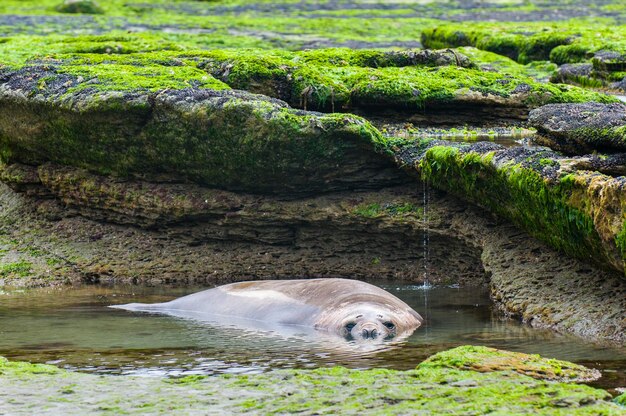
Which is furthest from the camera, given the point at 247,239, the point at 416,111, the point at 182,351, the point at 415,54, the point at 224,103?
the point at 415,54

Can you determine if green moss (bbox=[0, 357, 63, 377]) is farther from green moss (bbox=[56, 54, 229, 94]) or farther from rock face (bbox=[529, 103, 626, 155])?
green moss (bbox=[56, 54, 229, 94])

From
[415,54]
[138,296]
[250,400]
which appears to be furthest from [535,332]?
[415,54]

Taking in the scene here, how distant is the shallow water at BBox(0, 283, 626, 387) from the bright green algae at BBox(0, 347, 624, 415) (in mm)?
627

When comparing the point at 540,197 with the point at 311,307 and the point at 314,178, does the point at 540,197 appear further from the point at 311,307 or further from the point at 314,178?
the point at 314,178

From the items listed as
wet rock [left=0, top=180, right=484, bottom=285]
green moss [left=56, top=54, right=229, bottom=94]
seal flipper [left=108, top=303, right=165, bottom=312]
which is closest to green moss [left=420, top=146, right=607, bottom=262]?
wet rock [left=0, top=180, right=484, bottom=285]

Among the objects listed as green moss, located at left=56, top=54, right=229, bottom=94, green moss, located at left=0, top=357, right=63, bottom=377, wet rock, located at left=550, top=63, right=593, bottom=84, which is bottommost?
green moss, located at left=0, top=357, right=63, bottom=377

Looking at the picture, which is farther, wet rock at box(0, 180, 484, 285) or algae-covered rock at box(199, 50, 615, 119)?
algae-covered rock at box(199, 50, 615, 119)

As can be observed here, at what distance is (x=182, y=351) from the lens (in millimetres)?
7633

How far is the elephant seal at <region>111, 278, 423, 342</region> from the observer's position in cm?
855

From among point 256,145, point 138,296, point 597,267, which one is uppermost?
point 256,145

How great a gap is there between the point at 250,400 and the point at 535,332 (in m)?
3.30

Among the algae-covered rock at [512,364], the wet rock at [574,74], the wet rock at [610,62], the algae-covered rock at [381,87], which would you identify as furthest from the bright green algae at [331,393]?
the wet rock at [610,62]

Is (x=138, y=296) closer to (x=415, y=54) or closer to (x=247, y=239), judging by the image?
(x=247, y=239)

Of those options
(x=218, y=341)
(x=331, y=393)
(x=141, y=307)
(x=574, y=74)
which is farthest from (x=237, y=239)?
(x=574, y=74)
